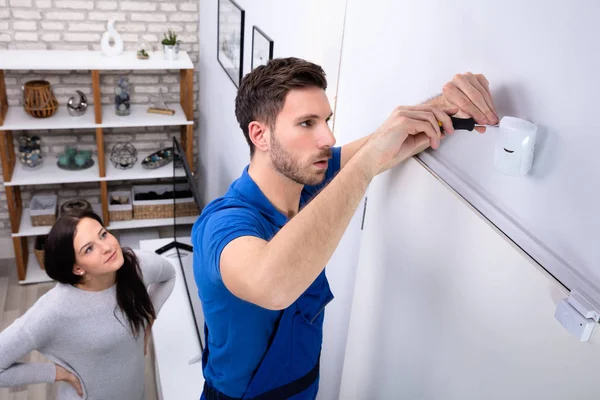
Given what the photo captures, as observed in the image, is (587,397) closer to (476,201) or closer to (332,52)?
(476,201)

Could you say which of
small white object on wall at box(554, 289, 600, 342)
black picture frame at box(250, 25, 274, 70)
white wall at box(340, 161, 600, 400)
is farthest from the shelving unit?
small white object on wall at box(554, 289, 600, 342)

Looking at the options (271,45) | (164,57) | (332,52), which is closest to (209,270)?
(332,52)

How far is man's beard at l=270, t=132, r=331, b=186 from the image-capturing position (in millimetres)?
1316

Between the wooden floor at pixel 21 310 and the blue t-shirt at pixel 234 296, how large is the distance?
2047mm

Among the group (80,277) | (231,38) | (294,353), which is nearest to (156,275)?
(80,277)

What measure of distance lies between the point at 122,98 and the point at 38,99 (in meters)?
0.52

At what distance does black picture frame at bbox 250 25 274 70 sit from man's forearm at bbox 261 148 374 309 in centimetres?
155

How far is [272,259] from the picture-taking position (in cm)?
104

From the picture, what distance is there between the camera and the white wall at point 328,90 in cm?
185

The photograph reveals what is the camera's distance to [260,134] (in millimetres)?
1383

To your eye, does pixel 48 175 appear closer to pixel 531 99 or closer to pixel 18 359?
pixel 18 359

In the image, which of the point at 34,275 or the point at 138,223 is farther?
the point at 138,223

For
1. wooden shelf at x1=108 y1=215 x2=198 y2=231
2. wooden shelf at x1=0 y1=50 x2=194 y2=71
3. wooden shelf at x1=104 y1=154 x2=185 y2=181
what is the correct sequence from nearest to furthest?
wooden shelf at x1=0 y1=50 x2=194 y2=71 < wooden shelf at x1=104 y1=154 x2=185 y2=181 < wooden shelf at x1=108 y1=215 x2=198 y2=231

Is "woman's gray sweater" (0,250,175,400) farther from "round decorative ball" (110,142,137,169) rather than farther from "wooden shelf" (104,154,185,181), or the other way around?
"round decorative ball" (110,142,137,169)
